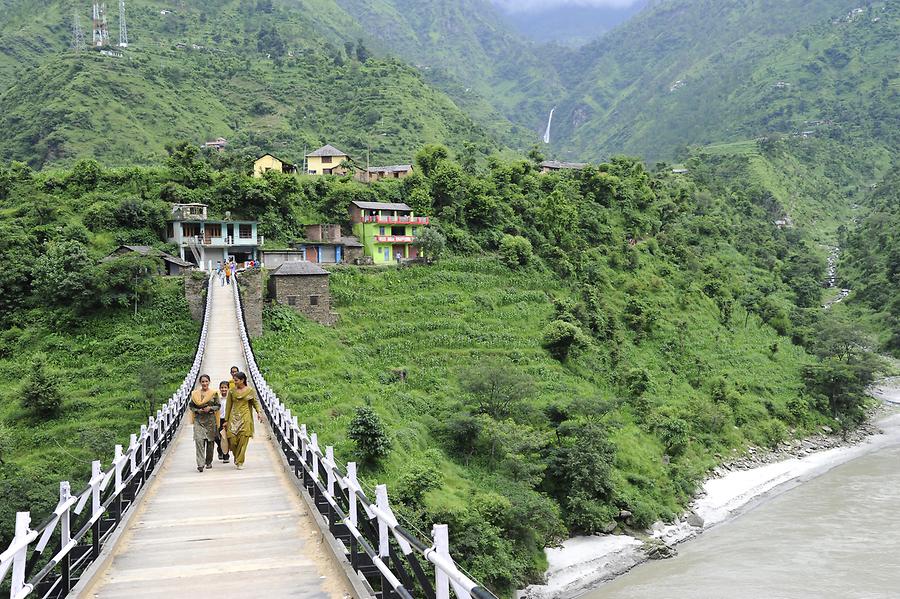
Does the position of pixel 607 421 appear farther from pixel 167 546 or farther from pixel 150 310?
pixel 167 546

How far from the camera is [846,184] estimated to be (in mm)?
111875

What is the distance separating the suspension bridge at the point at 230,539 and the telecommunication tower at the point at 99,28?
96.6 meters

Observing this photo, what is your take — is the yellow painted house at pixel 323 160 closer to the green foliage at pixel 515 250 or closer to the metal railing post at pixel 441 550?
the green foliage at pixel 515 250

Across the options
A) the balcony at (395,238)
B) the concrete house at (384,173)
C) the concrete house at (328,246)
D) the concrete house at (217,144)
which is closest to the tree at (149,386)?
the concrete house at (328,246)

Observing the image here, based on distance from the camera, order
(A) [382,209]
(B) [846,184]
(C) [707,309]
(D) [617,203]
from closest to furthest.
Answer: (A) [382,209], (C) [707,309], (D) [617,203], (B) [846,184]

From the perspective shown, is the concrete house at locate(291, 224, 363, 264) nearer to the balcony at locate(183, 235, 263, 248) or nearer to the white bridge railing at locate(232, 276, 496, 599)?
the balcony at locate(183, 235, 263, 248)

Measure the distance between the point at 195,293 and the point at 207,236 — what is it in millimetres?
7464

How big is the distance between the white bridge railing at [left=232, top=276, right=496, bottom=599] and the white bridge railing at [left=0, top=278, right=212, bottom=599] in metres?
2.38

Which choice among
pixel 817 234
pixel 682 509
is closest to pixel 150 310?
pixel 682 509

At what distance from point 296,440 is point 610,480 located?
21063mm

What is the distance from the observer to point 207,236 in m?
40.2

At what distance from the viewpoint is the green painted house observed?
1746 inches

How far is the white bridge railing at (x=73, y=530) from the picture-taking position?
545cm

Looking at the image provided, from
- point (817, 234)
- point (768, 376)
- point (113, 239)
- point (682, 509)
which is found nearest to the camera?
point (682, 509)
